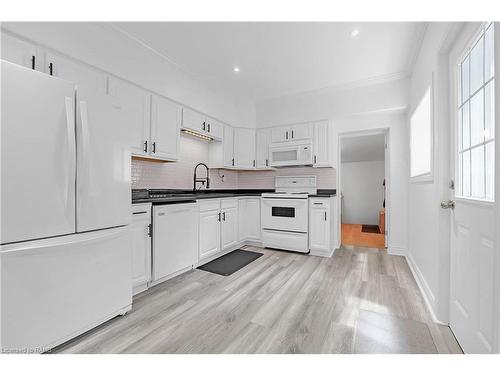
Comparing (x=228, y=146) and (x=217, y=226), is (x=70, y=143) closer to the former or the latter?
(x=217, y=226)

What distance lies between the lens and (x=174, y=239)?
2316mm

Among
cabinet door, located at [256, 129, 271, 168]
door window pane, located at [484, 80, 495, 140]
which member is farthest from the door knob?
cabinet door, located at [256, 129, 271, 168]

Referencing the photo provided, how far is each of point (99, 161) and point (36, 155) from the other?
0.33 meters

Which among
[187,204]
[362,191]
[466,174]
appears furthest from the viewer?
[362,191]

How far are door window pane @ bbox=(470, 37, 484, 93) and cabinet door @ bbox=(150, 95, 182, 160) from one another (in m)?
2.79

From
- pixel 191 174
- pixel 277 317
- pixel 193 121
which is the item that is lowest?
pixel 277 317

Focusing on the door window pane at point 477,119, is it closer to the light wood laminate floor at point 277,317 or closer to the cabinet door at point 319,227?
the light wood laminate floor at point 277,317

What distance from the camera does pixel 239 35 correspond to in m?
2.26

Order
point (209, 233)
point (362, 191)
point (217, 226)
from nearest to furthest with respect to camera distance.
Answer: point (209, 233) → point (217, 226) → point (362, 191)

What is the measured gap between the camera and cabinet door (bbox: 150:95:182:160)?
2.55 m

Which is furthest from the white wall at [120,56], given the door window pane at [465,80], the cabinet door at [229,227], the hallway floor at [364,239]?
the hallway floor at [364,239]

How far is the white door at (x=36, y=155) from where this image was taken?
114 centimetres

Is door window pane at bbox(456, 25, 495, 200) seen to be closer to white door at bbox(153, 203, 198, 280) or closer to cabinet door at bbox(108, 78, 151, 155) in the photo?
white door at bbox(153, 203, 198, 280)

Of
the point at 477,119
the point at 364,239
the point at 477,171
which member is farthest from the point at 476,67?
the point at 364,239
